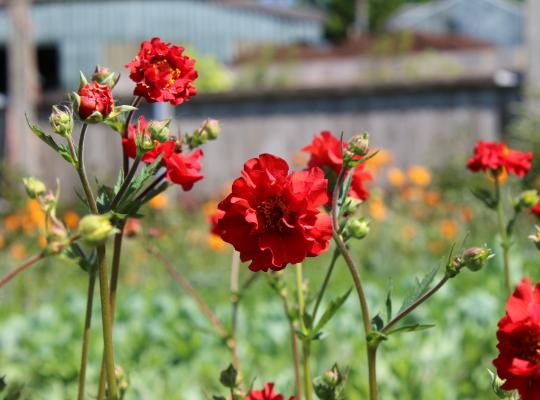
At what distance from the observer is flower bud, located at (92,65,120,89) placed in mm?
834

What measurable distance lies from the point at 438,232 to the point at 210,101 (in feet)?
11.5

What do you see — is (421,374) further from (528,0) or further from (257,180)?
(528,0)

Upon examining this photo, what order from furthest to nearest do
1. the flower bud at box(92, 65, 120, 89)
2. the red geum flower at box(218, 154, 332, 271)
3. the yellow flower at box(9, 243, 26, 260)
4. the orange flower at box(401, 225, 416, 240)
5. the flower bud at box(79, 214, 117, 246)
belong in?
the orange flower at box(401, 225, 416, 240) → the yellow flower at box(9, 243, 26, 260) → the flower bud at box(92, 65, 120, 89) → the red geum flower at box(218, 154, 332, 271) → the flower bud at box(79, 214, 117, 246)

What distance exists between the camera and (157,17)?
49.2ft

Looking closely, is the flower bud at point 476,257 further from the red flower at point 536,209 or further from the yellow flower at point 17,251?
the yellow flower at point 17,251

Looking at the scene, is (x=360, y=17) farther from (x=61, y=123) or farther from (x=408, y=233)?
(x=61, y=123)

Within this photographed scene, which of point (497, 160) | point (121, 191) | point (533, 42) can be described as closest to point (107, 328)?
point (121, 191)

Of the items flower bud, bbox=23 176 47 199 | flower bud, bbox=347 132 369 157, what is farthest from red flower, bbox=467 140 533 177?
flower bud, bbox=23 176 47 199

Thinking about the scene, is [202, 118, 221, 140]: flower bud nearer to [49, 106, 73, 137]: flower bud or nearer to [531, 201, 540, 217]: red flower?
[49, 106, 73, 137]: flower bud

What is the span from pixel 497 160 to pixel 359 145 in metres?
0.39

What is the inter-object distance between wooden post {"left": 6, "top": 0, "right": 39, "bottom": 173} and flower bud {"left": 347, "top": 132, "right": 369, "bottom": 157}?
23.3ft

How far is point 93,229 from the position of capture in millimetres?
631

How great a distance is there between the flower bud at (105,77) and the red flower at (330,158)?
0.25 meters

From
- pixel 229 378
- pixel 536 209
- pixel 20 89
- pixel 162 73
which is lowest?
pixel 20 89
